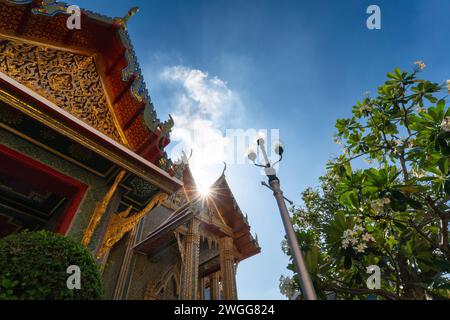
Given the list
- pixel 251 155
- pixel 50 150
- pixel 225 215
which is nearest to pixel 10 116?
pixel 50 150

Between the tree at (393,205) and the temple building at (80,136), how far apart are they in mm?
3365

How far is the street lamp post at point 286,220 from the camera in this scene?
2.57 meters

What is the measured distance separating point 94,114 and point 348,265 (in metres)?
5.81

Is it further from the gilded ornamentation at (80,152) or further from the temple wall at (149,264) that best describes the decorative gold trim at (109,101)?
the temple wall at (149,264)

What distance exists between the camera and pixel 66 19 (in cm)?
545

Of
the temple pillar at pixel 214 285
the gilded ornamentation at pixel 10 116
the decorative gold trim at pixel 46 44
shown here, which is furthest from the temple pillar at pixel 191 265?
the decorative gold trim at pixel 46 44

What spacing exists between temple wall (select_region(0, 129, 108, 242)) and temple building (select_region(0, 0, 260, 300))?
0.02 metres

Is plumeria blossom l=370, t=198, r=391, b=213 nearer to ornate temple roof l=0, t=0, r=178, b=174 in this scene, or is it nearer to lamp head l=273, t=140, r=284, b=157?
lamp head l=273, t=140, r=284, b=157

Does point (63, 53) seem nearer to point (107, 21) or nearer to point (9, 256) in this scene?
point (107, 21)

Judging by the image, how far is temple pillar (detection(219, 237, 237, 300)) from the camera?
9.42m

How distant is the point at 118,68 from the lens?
20.6 feet

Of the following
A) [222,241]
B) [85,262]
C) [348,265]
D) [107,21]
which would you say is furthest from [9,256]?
[222,241]
